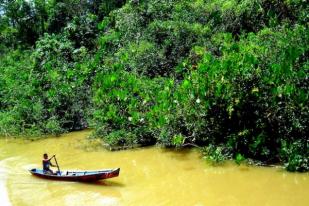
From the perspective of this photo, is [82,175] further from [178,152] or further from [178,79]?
[178,79]

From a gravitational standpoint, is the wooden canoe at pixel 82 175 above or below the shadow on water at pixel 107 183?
above

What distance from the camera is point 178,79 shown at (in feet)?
49.3

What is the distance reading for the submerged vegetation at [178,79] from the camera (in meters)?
10.4

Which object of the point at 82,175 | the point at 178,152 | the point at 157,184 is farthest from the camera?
the point at 178,152

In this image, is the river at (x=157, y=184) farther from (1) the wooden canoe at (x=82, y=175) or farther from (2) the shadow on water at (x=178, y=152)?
(1) the wooden canoe at (x=82, y=175)

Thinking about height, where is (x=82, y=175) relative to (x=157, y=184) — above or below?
above

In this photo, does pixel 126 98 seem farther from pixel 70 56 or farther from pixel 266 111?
pixel 70 56

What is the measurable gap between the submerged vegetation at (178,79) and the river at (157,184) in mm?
512

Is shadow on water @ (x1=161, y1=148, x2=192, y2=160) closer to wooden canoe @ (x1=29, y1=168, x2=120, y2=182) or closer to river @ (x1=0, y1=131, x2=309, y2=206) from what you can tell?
river @ (x1=0, y1=131, x2=309, y2=206)

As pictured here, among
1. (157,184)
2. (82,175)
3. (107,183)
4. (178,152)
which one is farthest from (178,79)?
(82,175)

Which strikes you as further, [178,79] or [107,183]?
[178,79]

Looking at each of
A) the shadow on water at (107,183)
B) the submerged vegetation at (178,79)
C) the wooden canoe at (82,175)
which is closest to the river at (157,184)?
the shadow on water at (107,183)

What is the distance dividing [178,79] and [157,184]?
223 inches

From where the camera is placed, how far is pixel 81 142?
1485 centimetres
